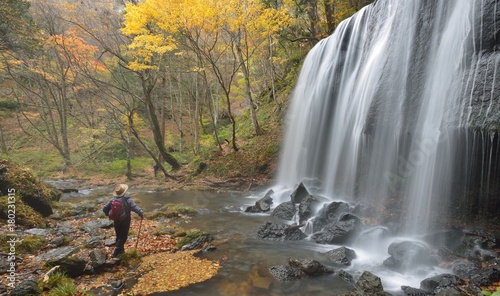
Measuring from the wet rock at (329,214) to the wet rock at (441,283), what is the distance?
11.3 feet

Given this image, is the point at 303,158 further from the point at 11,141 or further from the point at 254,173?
the point at 11,141

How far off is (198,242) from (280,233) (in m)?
2.35

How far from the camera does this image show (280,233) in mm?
8094

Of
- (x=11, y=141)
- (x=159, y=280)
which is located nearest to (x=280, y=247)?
(x=159, y=280)

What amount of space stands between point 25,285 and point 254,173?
12.1 m

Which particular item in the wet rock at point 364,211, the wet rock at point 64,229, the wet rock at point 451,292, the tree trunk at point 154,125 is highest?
the tree trunk at point 154,125

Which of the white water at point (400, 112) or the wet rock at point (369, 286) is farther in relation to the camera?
the white water at point (400, 112)

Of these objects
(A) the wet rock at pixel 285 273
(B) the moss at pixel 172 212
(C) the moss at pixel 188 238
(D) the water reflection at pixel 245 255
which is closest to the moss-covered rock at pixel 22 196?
(B) the moss at pixel 172 212

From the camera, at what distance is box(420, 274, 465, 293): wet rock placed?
5.05 metres

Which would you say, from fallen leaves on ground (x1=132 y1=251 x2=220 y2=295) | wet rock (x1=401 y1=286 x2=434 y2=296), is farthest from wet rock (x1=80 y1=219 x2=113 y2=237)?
wet rock (x1=401 y1=286 x2=434 y2=296)

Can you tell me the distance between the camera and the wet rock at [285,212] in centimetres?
993

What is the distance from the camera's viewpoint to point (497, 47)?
5914 mm

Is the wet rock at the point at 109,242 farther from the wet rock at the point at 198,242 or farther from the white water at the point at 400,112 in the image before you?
the white water at the point at 400,112

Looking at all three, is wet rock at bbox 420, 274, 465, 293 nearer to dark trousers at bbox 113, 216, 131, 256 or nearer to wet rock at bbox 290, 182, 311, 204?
wet rock at bbox 290, 182, 311, 204
